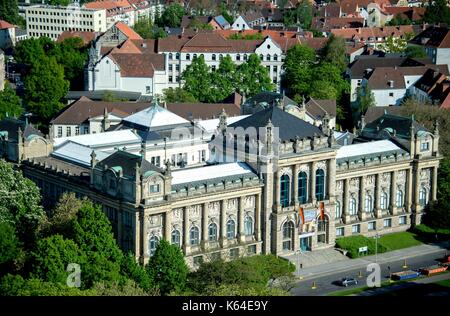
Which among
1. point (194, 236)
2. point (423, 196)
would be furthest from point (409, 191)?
point (194, 236)

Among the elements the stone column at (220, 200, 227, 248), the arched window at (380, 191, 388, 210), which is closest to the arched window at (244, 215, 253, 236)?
the stone column at (220, 200, 227, 248)

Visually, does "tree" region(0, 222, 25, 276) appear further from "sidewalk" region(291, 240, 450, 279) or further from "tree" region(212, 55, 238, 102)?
"tree" region(212, 55, 238, 102)

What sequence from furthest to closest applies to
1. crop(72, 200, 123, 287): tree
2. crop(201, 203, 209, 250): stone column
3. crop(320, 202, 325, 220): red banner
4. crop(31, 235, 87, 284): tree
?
crop(320, 202, 325, 220): red banner < crop(201, 203, 209, 250): stone column < crop(72, 200, 123, 287): tree < crop(31, 235, 87, 284): tree

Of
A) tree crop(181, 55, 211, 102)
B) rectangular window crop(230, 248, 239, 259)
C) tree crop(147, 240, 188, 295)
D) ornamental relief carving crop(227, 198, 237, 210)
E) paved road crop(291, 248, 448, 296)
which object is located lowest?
paved road crop(291, 248, 448, 296)

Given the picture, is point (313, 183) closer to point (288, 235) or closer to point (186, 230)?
point (288, 235)

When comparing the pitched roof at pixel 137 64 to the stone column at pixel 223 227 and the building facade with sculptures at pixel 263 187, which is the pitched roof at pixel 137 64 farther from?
the stone column at pixel 223 227

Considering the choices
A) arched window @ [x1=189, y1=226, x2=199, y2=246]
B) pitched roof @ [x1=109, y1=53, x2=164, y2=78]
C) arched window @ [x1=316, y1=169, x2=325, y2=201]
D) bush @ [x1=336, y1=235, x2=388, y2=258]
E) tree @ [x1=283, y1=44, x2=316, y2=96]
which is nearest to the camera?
arched window @ [x1=189, y1=226, x2=199, y2=246]

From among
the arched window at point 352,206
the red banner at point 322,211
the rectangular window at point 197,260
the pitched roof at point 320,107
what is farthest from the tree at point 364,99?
the rectangular window at point 197,260
